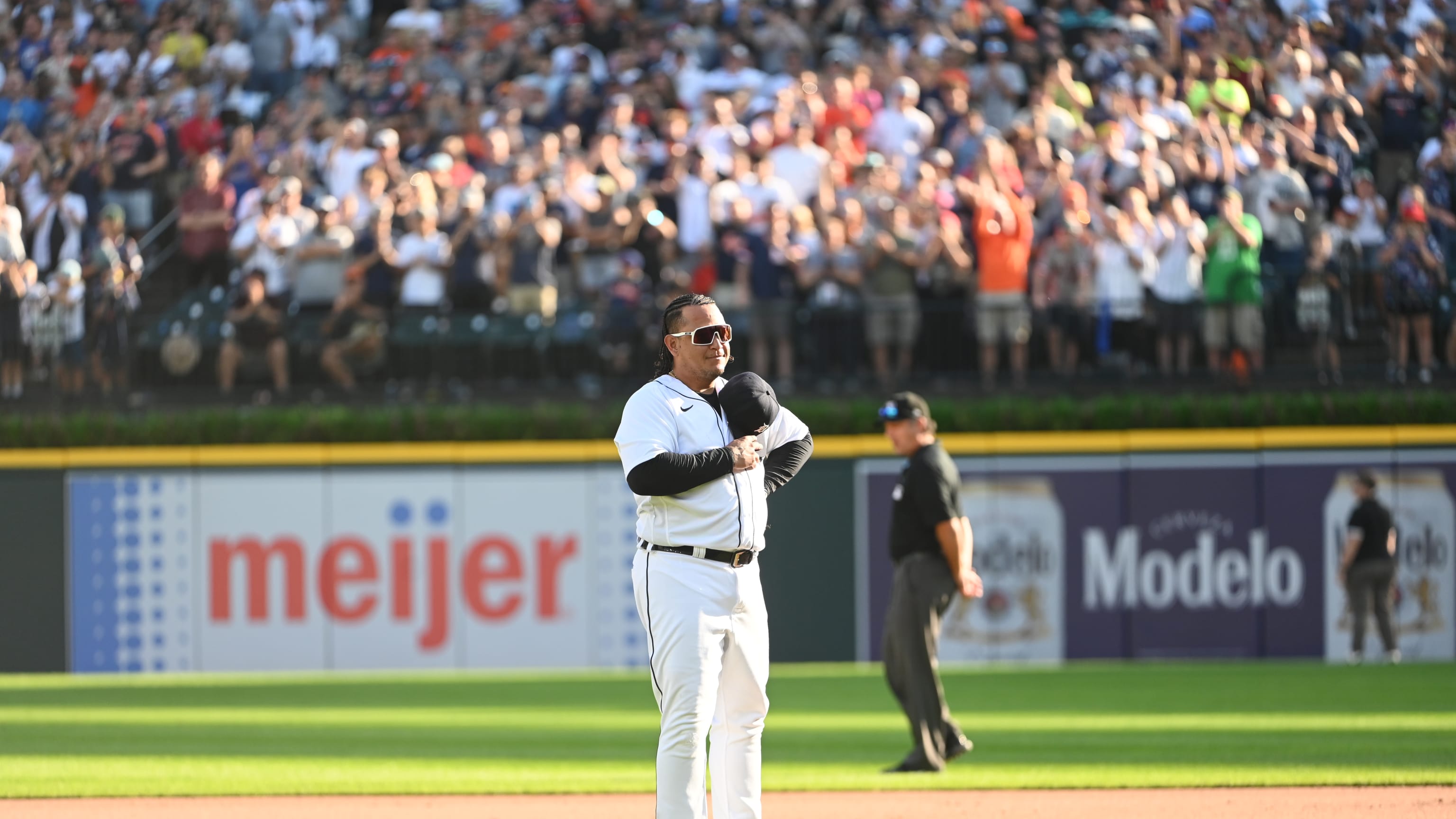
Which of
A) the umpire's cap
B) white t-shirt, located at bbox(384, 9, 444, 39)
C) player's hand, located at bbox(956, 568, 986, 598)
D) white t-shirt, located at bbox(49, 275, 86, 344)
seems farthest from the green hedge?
the umpire's cap

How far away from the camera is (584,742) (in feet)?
38.1

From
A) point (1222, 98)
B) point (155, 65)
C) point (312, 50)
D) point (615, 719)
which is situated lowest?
point (615, 719)

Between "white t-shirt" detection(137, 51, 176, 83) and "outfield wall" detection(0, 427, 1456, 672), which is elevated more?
"white t-shirt" detection(137, 51, 176, 83)

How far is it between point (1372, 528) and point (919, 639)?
892cm

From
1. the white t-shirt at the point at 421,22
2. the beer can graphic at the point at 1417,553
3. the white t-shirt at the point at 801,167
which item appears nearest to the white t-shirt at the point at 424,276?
the white t-shirt at the point at 801,167

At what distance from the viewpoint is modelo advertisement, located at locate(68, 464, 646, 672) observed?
18.0m

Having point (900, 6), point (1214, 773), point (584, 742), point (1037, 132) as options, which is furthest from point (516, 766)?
point (900, 6)

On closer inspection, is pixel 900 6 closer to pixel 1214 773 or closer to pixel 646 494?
pixel 1214 773

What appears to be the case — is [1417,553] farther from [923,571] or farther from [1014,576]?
[923,571]

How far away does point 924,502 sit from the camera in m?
9.43

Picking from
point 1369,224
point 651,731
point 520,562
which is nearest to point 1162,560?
point 1369,224

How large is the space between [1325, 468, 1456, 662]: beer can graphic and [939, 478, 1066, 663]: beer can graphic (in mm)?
2766

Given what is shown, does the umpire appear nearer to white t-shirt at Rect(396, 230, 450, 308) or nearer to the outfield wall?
the outfield wall

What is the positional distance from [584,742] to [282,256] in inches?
318
